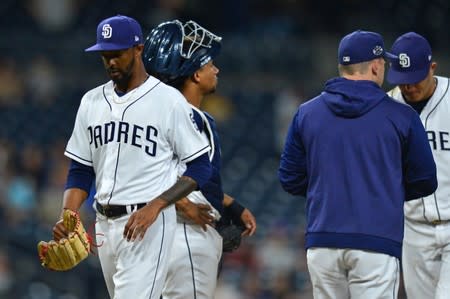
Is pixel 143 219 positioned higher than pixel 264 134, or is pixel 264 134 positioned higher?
pixel 143 219

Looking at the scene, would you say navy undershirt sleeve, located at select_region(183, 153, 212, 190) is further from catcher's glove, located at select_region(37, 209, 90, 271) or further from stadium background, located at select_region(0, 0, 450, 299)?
stadium background, located at select_region(0, 0, 450, 299)

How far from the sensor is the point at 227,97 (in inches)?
516

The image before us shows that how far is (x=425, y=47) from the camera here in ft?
17.6

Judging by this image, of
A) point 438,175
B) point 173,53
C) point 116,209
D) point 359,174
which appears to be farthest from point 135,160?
point 438,175

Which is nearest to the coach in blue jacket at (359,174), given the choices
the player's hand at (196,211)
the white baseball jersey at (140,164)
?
the white baseball jersey at (140,164)

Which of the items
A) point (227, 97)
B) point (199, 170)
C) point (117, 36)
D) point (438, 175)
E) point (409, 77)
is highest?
point (117, 36)

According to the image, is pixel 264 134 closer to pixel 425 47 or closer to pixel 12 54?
pixel 12 54

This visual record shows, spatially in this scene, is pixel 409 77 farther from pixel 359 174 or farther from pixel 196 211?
pixel 196 211

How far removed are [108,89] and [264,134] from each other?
7544 mm

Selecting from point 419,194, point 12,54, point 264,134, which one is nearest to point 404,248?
point 419,194

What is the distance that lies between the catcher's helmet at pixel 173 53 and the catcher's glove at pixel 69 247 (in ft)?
2.98

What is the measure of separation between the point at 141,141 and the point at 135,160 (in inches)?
3.3

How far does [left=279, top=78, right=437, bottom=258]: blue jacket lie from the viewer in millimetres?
4676

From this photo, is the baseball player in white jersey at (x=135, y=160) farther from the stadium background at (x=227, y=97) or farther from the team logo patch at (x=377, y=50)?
the stadium background at (x=227, y=97)
